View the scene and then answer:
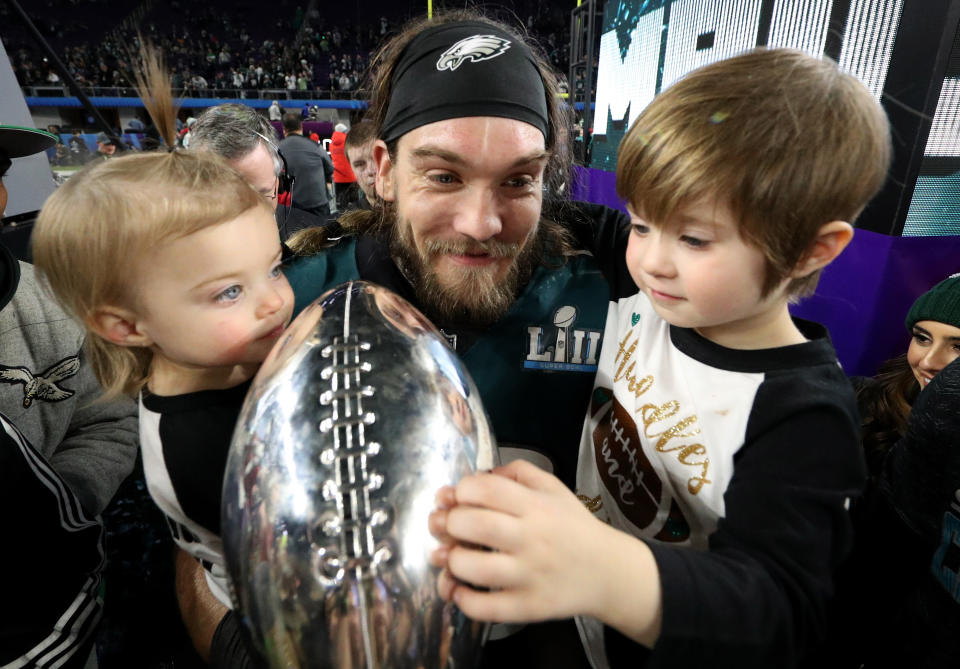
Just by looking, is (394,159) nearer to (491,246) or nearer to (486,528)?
(491,246)

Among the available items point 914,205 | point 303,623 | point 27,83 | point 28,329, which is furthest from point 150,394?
point 27,83

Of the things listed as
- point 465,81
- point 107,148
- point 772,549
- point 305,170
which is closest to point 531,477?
point 772,549

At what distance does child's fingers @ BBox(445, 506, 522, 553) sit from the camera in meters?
0.43

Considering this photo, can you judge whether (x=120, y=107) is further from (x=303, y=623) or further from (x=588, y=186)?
(x=303, y=623)

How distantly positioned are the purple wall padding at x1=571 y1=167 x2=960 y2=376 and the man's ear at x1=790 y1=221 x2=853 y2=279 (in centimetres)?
120

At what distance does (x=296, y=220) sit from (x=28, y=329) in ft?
4.97

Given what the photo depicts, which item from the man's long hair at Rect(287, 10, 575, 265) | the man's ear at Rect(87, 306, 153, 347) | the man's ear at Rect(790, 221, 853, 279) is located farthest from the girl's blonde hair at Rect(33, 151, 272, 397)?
the man's ear at Rect(790, 221, 853, 279)

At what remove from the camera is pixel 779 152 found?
0.62 m

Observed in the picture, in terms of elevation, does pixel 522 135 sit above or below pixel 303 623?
above

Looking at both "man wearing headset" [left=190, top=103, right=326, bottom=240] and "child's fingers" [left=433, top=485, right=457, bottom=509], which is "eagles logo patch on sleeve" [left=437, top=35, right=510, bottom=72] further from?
"man wearing headset" [left=190, top=103, right=326, bottom=240]

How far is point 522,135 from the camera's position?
96 cm

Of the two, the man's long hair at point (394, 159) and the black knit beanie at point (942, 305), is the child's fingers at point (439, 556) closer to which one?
the man's long hair at point (394, 159)

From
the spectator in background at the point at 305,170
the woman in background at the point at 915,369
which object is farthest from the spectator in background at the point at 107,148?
the woman in background at the point at 915,369

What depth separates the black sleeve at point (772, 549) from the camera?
50cm
